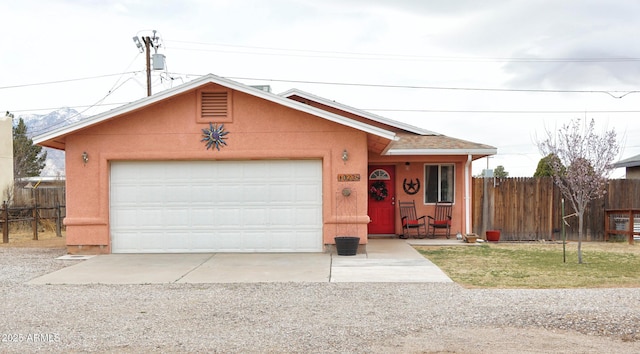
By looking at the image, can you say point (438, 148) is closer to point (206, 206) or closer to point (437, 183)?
point (437, 183)

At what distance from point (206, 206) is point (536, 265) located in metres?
7.21

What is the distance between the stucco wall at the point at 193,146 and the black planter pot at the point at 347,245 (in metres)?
0.51

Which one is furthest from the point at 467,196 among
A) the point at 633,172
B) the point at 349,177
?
the point at 633,172

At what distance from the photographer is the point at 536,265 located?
12445 millimetres

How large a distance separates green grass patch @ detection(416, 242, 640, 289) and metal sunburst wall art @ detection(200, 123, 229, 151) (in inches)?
207

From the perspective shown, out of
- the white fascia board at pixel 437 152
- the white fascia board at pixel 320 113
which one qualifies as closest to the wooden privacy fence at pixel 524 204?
the white fascia board at pixel 437 152

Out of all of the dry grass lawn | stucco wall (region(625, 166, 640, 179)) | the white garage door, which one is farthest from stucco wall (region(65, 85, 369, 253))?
stucco wall (region(625, 166, 640, 179))

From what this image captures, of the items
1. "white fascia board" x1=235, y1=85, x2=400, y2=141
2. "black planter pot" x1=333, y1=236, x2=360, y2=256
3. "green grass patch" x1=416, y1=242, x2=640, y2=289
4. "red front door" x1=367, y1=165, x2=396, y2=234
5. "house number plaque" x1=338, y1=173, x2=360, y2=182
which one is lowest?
"green grass patch" x1=416, y1=242, x2=640, y2=289

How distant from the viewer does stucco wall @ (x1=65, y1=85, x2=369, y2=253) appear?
14.0 meters

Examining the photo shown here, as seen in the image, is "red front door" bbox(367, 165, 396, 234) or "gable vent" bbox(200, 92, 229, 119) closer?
"gable vent" bbox(200, 92, 229, 119)

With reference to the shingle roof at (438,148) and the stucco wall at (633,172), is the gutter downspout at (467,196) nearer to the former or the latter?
the shingle roof at (438,148)

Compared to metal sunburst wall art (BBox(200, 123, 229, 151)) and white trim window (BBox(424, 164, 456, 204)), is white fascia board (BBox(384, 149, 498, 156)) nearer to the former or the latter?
white trim window (BBox(424, 164, 456, 204))

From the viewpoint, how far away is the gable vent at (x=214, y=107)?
14086mm

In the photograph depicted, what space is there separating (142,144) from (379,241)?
678 centimetres
